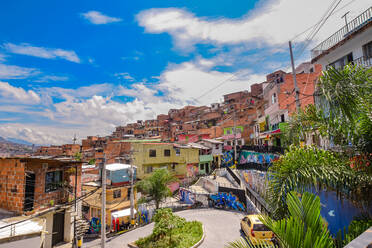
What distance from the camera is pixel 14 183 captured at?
12.8m

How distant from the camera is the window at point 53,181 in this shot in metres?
14.7

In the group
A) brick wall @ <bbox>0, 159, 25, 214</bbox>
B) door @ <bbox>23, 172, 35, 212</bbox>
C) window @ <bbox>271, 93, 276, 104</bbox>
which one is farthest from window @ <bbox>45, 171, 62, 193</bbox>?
window @ <bbox>271, 93, 276, 104</bbox>

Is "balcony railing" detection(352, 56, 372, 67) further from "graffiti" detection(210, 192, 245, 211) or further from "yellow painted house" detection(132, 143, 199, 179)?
"yellow painted house" detection(132, 143, 199, 179)

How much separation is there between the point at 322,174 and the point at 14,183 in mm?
16539

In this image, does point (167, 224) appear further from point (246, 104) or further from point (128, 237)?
point (246, 104)

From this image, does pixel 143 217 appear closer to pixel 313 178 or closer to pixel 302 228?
pixel 313 178

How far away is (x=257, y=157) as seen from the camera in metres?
30.2

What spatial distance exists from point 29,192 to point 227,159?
125 ft

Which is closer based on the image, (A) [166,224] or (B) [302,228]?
(B) [302,228]

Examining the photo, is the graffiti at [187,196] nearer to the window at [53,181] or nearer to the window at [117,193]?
the window at [117,193]

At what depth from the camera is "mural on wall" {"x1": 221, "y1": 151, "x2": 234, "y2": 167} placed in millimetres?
44969

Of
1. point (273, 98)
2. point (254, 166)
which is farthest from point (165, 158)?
point (273, 98)

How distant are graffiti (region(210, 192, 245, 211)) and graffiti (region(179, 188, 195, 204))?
405cm

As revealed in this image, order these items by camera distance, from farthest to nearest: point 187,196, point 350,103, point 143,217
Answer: point 187,196 → point 143,217 → point 350,103
